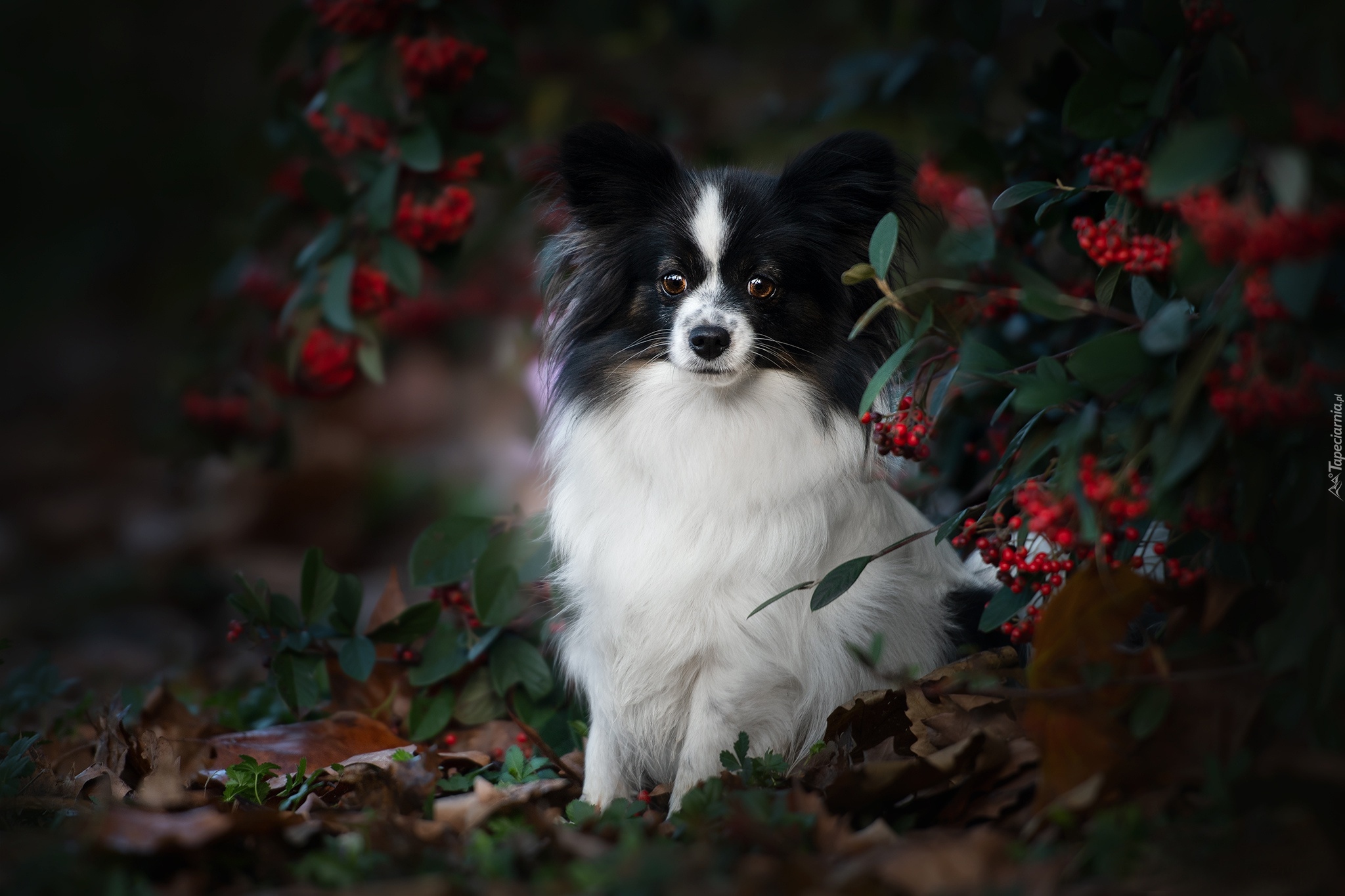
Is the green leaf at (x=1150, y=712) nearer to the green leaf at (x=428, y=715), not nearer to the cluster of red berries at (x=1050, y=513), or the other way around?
the cluster of red berries at (x=1050, y=513)

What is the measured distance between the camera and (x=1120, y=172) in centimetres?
229

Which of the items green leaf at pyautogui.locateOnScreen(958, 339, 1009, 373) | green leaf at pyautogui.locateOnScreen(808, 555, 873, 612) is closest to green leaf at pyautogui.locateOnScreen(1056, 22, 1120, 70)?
green leaf at pyautogui.locateOnScreen(958, 339, 1009, 373)

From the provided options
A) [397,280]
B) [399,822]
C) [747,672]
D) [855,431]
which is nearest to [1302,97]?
[855,431]

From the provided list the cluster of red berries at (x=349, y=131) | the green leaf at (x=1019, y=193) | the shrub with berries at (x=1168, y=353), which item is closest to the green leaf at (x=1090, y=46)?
the shrub with berries at (x=1168, y=353)

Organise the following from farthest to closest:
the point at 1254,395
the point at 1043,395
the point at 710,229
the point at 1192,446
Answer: the point at 710,229, the point at 1043,395, the point at 1192,446, the point at 1254,395

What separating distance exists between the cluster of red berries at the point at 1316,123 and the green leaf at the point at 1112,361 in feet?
1.48

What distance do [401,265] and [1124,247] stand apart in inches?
81.7

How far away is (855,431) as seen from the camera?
2883 mm

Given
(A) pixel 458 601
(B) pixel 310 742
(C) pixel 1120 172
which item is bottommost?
(B) pixel 310 742

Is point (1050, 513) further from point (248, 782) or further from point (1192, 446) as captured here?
point (248, 782)

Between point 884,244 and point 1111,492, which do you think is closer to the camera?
point 1111,492

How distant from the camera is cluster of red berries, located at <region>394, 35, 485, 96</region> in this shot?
3223mm

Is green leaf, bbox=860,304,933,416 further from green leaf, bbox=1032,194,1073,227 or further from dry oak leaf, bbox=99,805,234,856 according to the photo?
dry oak leaf, bbox=99,805,234,856

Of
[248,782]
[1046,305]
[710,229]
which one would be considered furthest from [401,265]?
[1046,305]
